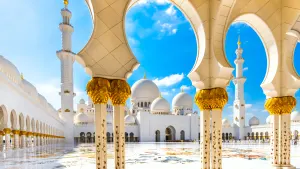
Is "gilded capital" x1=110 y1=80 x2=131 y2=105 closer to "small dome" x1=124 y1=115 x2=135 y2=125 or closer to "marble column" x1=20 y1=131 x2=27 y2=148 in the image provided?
"marble column" x1=20 y1=131 x2=27 y2=148

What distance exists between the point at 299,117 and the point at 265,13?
24721 mm

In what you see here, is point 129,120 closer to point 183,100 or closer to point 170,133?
point 170,133

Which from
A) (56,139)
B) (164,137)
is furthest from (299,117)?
(56,139)

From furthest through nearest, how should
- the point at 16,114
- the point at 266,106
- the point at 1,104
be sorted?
the point at 16,114, the point at 1,104, the point at 266,106

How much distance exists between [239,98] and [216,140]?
22078 millimetres

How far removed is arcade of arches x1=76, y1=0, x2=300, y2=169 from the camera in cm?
256

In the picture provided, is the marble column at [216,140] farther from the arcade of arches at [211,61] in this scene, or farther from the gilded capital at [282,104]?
the gilded capital at [282,104]

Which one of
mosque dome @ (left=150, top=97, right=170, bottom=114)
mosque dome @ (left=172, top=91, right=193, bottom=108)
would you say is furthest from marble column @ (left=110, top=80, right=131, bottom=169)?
mosque dome @ (left=172, top=91, right=193, bottom=108)

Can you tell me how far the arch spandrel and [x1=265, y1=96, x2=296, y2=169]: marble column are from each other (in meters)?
2.59

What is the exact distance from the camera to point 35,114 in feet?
37.3

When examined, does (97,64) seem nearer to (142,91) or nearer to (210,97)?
(210,97)

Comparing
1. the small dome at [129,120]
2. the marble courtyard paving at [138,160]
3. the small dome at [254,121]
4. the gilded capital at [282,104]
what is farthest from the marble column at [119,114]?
the small dome at [254,121]

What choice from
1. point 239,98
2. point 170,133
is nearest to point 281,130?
point 239,98

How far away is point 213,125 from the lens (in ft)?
10.4
